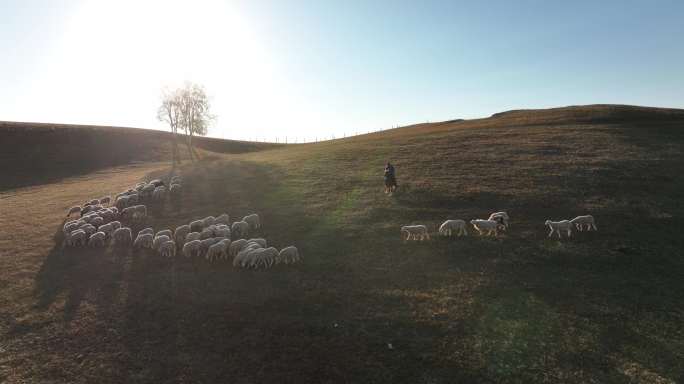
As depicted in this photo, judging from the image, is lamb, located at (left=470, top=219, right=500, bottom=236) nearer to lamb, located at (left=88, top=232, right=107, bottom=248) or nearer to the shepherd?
the shepherd

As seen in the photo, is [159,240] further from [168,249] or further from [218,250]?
[218,250]

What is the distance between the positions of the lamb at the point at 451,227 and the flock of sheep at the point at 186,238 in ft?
25.6

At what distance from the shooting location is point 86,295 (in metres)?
15.9

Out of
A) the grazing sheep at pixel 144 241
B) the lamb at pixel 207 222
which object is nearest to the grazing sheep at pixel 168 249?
the grazing sheep at pixel 144 241

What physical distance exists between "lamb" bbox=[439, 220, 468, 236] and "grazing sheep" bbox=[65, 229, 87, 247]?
63.9 feet

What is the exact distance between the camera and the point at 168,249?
19.9 metres

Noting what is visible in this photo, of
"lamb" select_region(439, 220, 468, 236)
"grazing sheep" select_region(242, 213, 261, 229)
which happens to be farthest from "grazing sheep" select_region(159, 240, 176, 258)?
"lamb" select_region(439, 220, 468, 236)

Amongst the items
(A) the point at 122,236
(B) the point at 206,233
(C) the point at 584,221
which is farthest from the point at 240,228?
(C) the point at 584,221

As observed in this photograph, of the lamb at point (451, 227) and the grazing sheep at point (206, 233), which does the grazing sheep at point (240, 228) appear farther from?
the lamb at point (451, 227)

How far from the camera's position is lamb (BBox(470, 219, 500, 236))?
67.2 feet

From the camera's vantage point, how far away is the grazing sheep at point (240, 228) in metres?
22.9

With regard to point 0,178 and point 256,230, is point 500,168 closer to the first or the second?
point 256,230

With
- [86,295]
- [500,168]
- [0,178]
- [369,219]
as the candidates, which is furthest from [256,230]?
[0,178]

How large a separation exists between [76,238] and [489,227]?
72.7 feet
